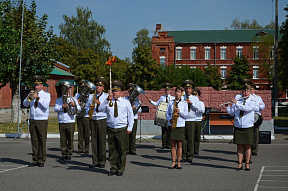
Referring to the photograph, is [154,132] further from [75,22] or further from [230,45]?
[75,22]

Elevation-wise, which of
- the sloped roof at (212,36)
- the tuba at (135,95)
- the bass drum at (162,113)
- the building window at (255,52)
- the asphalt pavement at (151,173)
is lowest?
the asphalt pavement at (151,173)

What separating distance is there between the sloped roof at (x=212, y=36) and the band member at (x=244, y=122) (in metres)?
68.4

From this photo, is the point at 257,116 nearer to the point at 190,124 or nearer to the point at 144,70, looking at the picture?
the point at 190,124

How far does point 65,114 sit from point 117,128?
2.90m

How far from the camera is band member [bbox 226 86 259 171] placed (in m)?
10.3

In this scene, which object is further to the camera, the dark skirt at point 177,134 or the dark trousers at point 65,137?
the dark trousers at point 65,137

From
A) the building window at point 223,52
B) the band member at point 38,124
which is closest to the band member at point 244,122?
the band member at point 38,124

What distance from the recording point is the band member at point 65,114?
1166cm

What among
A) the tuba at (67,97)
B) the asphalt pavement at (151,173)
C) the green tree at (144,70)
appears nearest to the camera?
the asphalt pavement at (151,173)

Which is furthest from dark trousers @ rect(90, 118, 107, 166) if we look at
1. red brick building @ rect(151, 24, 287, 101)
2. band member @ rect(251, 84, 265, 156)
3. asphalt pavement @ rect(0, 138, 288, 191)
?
red brick building @ rect(151, 24, 287, 101)

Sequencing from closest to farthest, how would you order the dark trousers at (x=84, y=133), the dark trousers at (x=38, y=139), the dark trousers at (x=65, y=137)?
the dark trousers at (x=38, y=139), the dark trousers at (x=65, y=137), the dark trousers at (x=84, y=133)

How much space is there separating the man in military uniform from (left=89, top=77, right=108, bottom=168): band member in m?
2.34

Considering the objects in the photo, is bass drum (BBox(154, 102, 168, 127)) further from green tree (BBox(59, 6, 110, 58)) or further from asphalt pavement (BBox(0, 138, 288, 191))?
green tree (BBox(59, 6, 110, 58))

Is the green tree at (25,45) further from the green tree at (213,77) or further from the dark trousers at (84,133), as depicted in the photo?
the green tree at (213,77)
